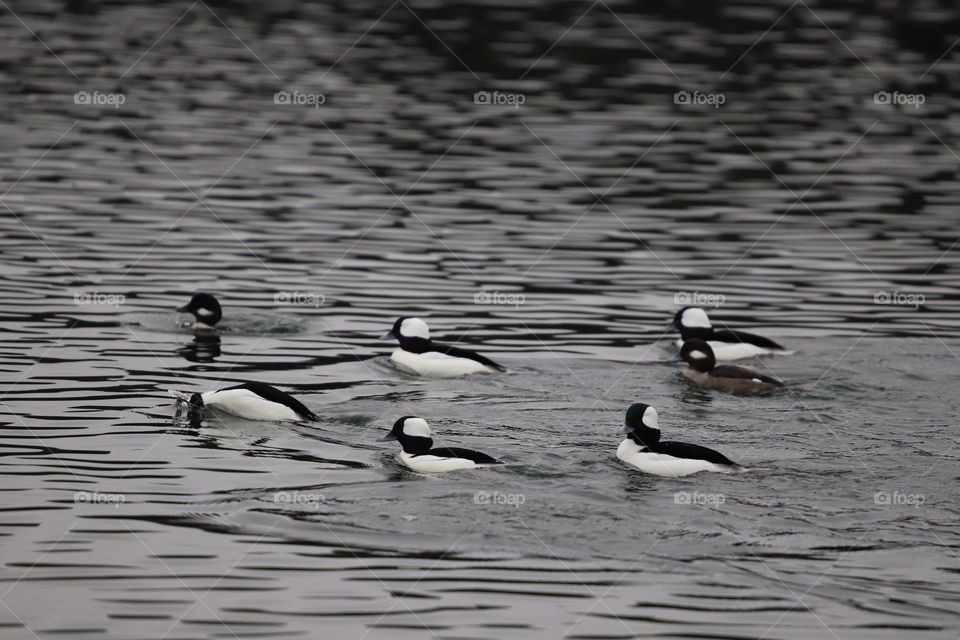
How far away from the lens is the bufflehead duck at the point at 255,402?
15.5 meters

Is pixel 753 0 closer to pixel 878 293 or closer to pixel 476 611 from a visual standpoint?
pixel 878 293

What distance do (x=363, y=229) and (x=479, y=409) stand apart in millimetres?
9375

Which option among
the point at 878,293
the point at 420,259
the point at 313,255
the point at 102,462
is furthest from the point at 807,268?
the point at 102,462

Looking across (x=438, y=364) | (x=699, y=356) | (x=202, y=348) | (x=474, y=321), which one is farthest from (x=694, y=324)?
(x=202, y=348)

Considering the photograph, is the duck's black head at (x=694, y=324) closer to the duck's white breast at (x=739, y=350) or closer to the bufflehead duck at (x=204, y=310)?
the duck's white breast at (x=739, y=350)

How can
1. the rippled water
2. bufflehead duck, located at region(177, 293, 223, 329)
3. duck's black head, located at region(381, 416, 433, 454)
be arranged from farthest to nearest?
bufflehead duck, located at region(177, 293, 223, 329)
duck's black head, located at region(381, 416, 433, 454)
the rippled water

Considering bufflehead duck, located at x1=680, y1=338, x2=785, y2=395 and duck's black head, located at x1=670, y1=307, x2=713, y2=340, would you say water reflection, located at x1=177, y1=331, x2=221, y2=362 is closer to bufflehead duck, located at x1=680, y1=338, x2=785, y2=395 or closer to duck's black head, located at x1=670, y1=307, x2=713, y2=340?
bufflehead duck, located at x1=680, y1=338, x2=785, y2=395

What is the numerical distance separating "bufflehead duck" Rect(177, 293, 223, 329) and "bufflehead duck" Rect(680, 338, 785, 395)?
5972 mm

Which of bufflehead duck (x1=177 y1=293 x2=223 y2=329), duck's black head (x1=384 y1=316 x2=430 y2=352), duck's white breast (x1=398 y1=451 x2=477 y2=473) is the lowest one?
duck's white breast (x1=398 y1=451 x2=477 y2=473)

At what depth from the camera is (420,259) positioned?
2381 cm

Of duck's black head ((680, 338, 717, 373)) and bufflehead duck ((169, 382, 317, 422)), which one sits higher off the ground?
duck's black head ((680, 338, 717, 373))

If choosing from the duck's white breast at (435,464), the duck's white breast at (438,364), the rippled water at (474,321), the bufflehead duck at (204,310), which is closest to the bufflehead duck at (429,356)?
the duck's white breast at (438,364)

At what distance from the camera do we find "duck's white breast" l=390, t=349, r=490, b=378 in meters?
18.0

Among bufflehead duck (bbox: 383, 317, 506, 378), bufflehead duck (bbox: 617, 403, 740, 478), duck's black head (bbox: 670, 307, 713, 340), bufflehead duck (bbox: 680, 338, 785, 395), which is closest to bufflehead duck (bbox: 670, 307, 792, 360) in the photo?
duck's black head (bbox: 670, 307, 713, 340)
